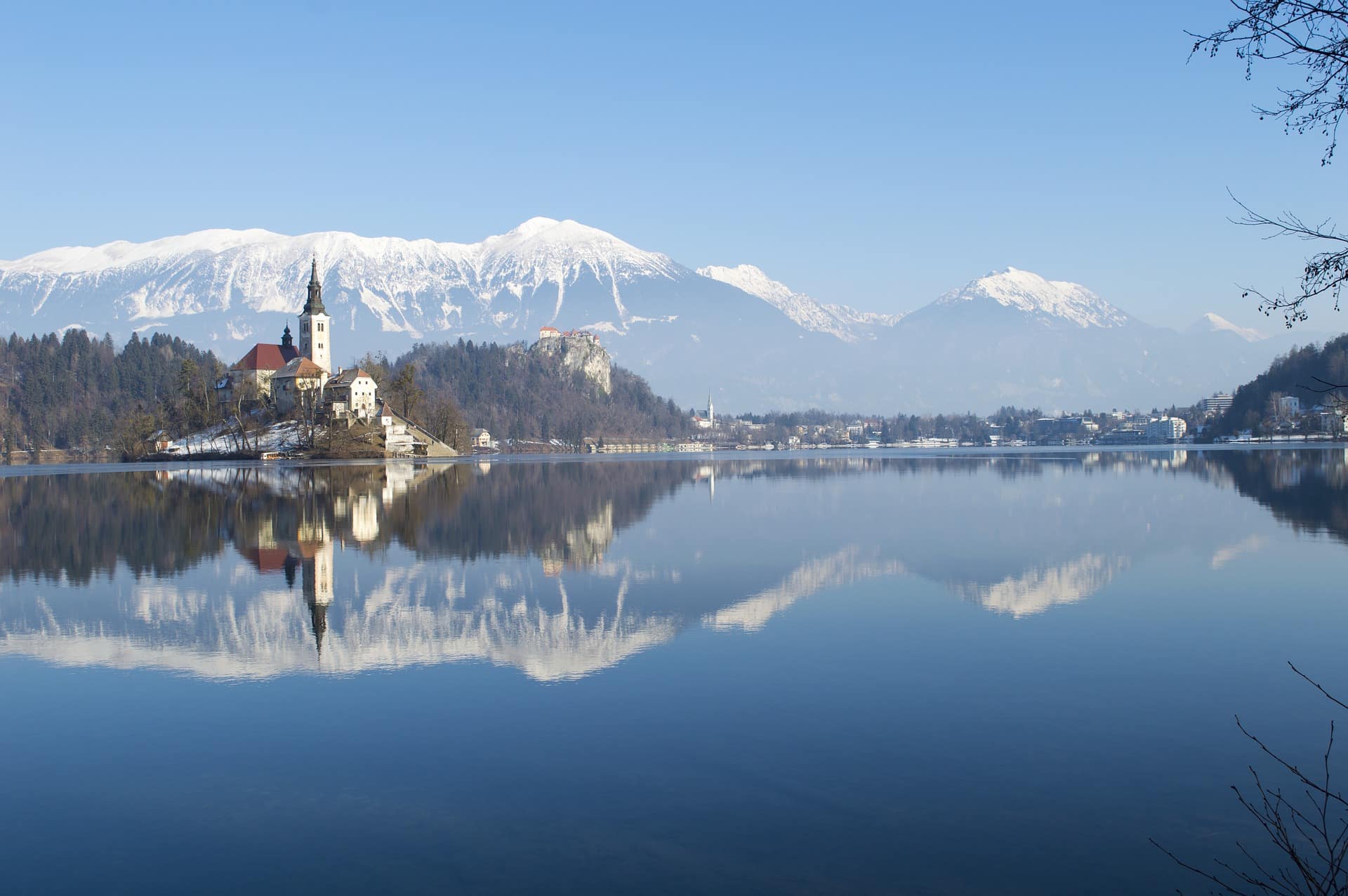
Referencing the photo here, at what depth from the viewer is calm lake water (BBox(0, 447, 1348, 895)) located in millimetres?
9633

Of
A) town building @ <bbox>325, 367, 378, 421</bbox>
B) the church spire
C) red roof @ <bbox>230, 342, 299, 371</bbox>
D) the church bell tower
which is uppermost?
the church spire

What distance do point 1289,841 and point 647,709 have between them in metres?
7.95

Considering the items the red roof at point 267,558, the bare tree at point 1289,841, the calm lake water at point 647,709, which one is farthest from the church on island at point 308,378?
the bare tree at point 1289,841

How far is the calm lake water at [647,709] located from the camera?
9633 mm

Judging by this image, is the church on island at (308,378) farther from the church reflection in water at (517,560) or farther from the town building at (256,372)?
the church reflection in water at (517,560)

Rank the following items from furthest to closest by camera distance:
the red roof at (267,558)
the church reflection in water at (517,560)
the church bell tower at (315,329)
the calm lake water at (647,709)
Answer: the church bell tower at (315,329) → the red roof at (267,558) → the church reflection in water at (517,560) → the calm lake water at (647,709)

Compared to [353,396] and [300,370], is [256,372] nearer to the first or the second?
[300,370]

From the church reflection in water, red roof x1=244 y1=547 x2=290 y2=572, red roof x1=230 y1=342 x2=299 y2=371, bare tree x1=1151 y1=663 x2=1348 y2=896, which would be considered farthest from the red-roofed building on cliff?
bare tree x1=1151 y1=663 x2=1348 y2=896

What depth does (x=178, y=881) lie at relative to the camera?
30.1 feet

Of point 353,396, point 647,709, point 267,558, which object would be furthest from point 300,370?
point 647,709

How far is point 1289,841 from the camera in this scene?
26.0 feet

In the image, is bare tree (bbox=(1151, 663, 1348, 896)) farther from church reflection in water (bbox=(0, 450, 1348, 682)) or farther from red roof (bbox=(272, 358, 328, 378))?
red roof (bbox=(272, 358, 328, 378))

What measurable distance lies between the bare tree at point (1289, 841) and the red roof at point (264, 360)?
168710 millimetres

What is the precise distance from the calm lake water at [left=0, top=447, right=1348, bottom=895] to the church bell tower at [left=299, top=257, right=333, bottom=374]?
141913 mm
